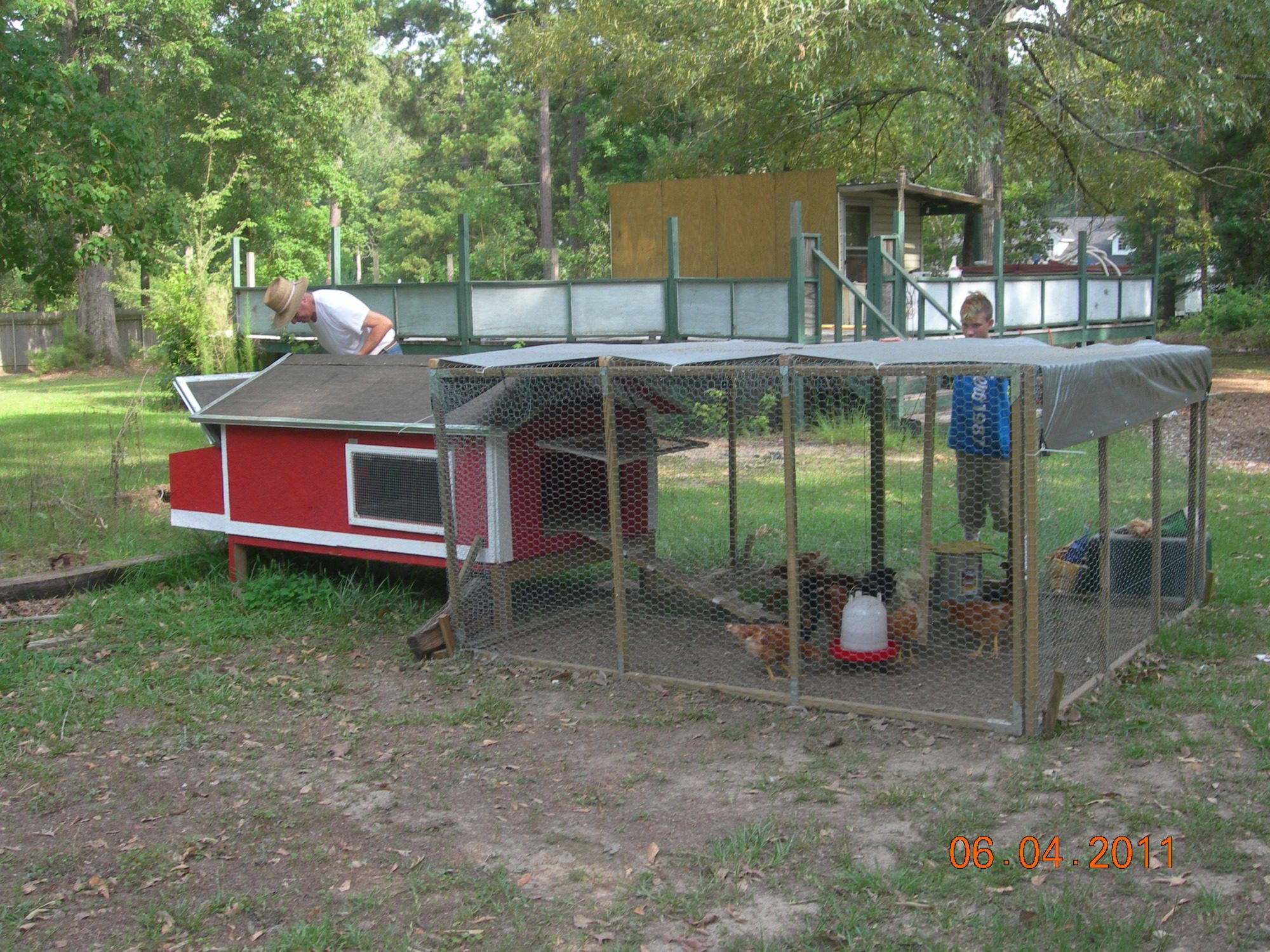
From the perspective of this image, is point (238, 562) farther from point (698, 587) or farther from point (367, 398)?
point (698, 587)

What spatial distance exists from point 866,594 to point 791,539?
78 centimetres

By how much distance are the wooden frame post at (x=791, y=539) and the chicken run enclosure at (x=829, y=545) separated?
0.04ft

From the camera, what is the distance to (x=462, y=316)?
14625mm

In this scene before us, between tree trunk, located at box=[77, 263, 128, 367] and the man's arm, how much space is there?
24.9 meters

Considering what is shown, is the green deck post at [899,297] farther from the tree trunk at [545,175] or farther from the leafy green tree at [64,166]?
the tree trunk at [545,175]

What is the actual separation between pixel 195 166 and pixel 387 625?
26.9m

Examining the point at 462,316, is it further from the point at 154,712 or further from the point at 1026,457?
the point at 1026,457

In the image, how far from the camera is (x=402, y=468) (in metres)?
6.57

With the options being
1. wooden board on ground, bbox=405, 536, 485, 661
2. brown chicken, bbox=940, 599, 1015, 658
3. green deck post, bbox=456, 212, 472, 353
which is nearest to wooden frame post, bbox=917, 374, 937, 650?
brown chicken, bbox=940, 599, 1015, 658

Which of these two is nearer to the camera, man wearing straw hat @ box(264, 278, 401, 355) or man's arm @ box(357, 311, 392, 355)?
man wearing straw hat @ box(264, 278, 401, 355)
